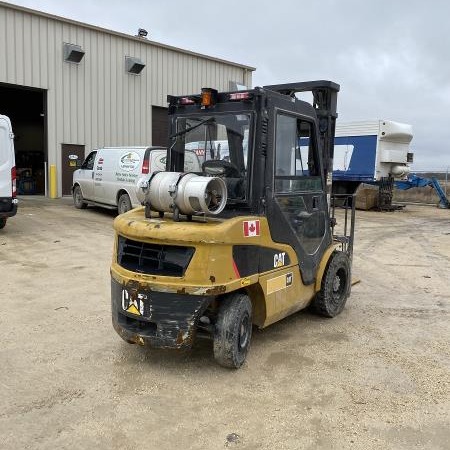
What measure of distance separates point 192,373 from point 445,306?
378cm

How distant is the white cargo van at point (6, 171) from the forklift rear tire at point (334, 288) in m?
7.18

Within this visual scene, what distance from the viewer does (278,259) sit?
179 inches

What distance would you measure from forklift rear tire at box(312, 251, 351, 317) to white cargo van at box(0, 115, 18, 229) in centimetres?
718

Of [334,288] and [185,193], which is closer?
[185,193]

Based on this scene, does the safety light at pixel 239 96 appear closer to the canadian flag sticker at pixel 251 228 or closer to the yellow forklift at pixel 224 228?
the yellow forklift at pixel 224 228

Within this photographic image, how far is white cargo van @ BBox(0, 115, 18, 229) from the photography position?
10023mm

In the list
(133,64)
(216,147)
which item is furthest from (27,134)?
(216,147)

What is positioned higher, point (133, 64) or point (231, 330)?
point (133, 64)

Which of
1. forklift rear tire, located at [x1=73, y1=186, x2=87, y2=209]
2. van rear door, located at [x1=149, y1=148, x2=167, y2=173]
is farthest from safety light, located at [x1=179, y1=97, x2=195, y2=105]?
forklift rear tire, located at [x1=73, y1=186, x2=87, y2=209]

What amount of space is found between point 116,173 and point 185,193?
30.9 ft

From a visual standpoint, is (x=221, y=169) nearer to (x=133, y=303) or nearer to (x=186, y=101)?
(x=186, y=101)

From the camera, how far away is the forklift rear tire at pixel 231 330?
13.3ft

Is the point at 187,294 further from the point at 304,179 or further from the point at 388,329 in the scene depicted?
the point at 388,329

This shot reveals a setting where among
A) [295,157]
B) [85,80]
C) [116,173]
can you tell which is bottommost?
[116,173]
